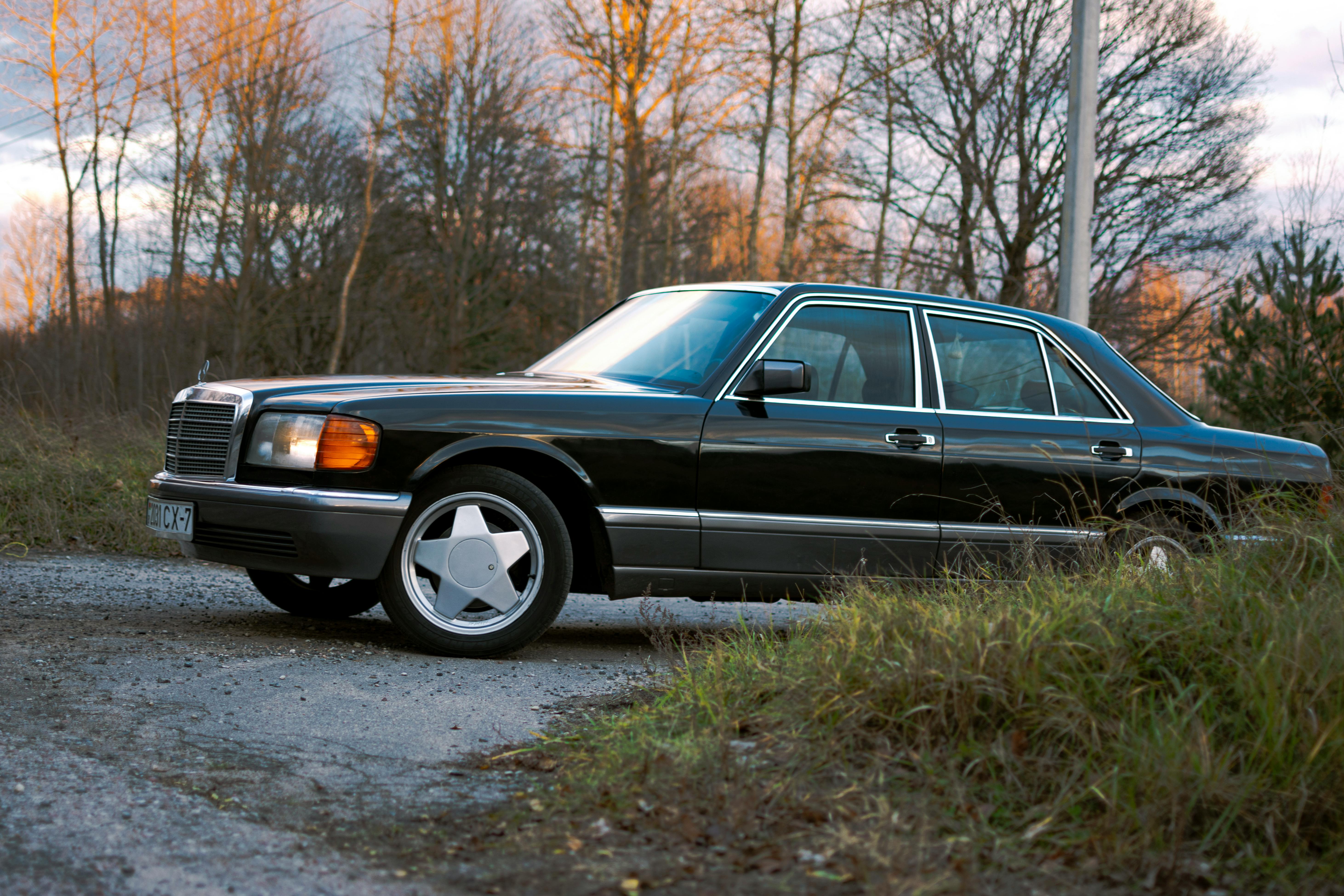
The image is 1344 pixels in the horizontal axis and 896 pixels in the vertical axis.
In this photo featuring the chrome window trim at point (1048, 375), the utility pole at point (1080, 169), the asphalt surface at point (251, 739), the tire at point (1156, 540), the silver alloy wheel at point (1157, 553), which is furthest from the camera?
the utility pole at point (1080, 169)

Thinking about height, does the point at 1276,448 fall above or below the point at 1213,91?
below

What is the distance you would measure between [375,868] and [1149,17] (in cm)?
2362

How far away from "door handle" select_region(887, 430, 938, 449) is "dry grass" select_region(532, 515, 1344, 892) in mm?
1614

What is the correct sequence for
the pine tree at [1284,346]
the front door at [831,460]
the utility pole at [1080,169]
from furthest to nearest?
the pine tree at [1284,346], the utility pole at [1080,169], the front door at [831,460]

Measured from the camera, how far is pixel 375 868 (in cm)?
265

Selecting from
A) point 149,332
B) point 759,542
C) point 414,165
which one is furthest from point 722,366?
point 414,165

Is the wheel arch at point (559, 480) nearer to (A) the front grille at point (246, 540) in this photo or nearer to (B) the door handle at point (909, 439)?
(A) the front grille at point (246, 540)

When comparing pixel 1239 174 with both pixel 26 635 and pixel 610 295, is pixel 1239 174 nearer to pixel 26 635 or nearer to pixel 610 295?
pixel 610 295

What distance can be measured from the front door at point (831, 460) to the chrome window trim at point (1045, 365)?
0.10 metres

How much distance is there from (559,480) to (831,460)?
120 cm

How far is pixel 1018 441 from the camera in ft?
18.6

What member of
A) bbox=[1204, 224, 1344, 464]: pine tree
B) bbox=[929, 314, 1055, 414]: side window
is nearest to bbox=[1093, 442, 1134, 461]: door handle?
bbox=[929, 314, 1055, 414]: side window

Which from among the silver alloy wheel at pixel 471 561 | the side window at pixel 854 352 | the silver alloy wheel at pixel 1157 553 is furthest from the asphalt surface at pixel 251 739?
the silver alloy wheel at pixel 1157 553

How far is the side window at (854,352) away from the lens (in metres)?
5.54
